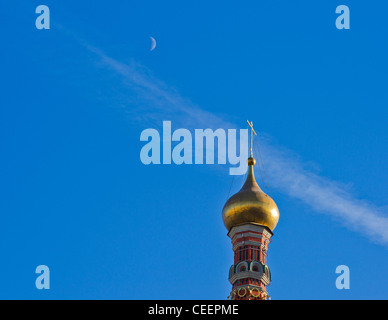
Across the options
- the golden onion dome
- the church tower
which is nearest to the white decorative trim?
the church tower

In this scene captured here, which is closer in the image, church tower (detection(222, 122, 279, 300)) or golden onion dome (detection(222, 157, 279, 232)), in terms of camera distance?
church tower (detection(222, 122, 279, 300))

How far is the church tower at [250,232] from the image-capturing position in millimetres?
59688

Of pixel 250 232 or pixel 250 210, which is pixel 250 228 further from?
pixel 250 210

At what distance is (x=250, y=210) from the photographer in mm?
60812

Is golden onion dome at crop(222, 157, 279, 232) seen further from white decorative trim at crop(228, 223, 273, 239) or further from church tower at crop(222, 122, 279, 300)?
white decorative trim at crop(228, 223, 273, 239)

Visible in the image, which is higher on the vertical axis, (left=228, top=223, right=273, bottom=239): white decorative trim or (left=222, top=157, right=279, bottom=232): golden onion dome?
(left=222, top=157, right=279, bottom=232): golden onion dome

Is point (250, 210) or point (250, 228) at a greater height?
point (250, 210)

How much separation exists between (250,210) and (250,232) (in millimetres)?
1316

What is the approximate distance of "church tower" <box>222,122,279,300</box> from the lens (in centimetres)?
5969

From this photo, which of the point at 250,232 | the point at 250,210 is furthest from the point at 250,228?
the point at 250,210
